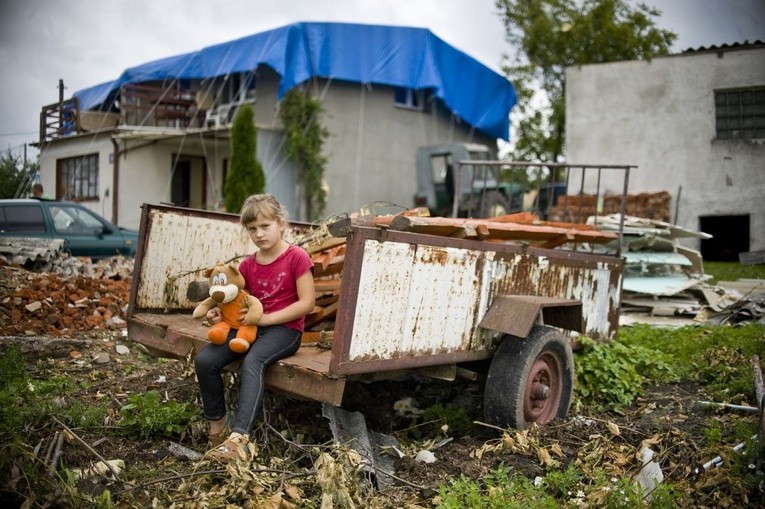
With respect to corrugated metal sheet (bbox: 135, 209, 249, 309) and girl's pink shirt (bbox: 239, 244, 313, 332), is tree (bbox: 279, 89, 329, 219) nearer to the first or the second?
corrugated metal sheet (bbox: 135, 209, 249, 309)

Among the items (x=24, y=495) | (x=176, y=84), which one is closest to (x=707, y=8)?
(x=24, y=495)

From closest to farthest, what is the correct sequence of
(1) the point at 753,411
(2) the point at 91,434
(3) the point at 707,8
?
(2) the point at 91,434 → (1) the point at 753,411 → (3) the point at 707,8

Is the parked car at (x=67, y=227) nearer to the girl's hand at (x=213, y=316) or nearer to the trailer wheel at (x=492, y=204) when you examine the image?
the girl's hand at (x=213, y=316)

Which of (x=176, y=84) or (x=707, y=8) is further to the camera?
(x=176, y=84)

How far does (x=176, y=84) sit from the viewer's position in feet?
61.5

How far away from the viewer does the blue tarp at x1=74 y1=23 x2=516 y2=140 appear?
1719cm

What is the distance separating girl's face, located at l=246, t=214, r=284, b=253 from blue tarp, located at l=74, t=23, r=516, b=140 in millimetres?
13847

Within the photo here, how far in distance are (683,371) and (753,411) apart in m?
1.38

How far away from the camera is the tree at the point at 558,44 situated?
2222cm

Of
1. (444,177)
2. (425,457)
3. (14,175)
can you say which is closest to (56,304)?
(14,175)

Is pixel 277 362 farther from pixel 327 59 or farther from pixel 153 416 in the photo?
pixel 327 59

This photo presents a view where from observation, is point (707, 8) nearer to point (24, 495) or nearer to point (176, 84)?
point (24, 495)

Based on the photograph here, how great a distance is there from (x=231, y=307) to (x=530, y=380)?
7.11 ft

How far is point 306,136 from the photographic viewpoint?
18.0 m
